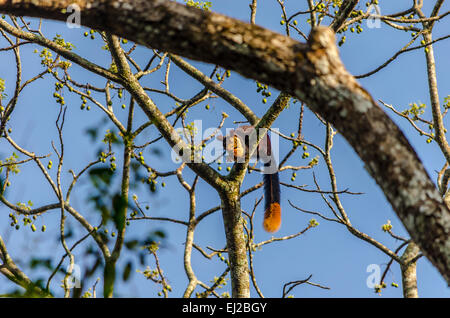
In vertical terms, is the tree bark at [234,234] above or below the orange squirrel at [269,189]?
below

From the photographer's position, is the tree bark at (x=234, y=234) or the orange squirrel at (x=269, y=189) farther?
the orange squirrel at (x=269, y=189)

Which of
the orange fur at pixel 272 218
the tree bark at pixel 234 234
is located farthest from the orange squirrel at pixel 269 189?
the tree bark at pixel 234 234

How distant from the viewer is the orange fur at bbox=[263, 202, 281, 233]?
686 centimetres

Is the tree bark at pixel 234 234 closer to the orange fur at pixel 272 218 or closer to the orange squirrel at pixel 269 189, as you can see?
the orange squirrel at pixel 269 189

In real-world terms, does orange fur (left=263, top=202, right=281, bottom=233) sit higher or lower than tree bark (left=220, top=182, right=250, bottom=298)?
higher

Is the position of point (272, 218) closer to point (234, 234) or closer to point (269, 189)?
point (269, 189)

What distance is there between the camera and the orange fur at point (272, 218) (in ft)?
22.5

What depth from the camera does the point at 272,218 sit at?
702 centimetres

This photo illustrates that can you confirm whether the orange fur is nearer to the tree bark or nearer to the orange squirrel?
the orange squirrel

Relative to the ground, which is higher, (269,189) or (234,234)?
(269,189)

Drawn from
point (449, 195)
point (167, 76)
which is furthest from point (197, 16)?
point (449, 195)

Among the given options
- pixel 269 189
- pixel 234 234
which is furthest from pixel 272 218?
pixel 234 234

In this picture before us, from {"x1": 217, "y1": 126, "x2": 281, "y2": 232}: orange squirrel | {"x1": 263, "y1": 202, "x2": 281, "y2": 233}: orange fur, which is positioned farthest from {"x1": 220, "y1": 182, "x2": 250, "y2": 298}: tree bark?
{"x1": 263, "y1": 202, "x2": 281, "y2": 233}: orange fur
